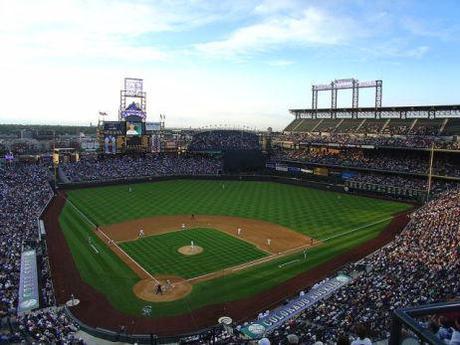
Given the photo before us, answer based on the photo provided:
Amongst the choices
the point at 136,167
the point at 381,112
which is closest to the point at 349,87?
the point at 381,112

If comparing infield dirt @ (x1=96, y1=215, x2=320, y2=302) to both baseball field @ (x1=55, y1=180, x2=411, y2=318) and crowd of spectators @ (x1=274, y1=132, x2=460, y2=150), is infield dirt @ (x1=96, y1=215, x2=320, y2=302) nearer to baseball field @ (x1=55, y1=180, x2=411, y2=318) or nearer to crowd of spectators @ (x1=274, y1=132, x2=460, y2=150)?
baseball field @ (x1=55, y1=180, x2=411, y2=318)

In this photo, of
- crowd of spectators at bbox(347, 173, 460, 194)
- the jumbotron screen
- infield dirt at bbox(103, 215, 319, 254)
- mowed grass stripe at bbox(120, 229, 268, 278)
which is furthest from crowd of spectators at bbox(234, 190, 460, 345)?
the jumbotron screen

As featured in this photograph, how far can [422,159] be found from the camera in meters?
60.3

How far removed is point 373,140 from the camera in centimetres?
6662

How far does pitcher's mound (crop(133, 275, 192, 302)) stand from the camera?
2511cm

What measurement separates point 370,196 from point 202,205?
24.2 meters

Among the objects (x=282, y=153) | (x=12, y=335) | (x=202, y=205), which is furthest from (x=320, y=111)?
(x=12, y=335)

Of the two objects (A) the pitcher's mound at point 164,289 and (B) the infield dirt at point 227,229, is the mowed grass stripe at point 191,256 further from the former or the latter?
(B) the infield dirt at point 227,229

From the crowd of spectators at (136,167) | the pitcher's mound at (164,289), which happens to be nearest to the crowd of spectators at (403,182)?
the crowd of spectators at (136,167)

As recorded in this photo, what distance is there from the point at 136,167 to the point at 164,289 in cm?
4844

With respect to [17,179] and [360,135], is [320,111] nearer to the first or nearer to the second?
[360,135]

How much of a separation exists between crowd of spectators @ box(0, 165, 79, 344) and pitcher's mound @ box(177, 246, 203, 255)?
33.8ft

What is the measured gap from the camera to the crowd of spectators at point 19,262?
19062 mm

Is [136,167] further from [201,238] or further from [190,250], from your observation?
[190,250]
